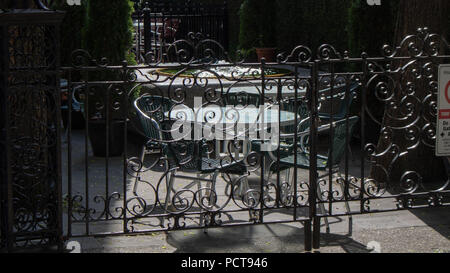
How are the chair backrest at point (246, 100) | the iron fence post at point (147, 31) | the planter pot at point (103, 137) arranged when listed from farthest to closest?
the iron fence post at point (147, 31)
the planter pot at point (103, 137)
the chair backrest at point (246, 100)

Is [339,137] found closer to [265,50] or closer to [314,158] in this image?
[314,158]

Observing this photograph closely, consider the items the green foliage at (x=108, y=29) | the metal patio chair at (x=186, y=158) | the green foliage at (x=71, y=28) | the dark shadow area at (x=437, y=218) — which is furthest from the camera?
the green foliage at (x=71, y=28)

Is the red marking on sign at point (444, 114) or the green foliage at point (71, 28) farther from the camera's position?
the green foliage at point (71, 28)

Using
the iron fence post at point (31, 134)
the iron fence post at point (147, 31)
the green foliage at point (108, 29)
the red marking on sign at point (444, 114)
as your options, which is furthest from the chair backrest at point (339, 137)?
the iron fence post at point (147, 31)

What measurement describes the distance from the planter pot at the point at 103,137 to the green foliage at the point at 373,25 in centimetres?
354

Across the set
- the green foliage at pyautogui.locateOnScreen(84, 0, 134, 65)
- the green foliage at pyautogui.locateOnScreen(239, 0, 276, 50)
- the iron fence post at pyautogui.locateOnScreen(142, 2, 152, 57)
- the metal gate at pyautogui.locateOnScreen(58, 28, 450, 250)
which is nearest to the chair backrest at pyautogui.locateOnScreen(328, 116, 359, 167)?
the metal gate at pyautogui.locateOnScreen(58, 28, 450, 250)

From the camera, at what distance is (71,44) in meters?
12.0

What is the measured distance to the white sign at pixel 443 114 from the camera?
5.83 metres

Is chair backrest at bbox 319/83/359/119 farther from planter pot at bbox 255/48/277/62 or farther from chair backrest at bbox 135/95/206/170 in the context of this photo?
planter pot at bbox 255/48/277/62

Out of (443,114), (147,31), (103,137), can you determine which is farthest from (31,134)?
(147,31)

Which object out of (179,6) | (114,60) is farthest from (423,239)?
(179,6)

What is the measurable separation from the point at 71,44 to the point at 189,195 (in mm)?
5443

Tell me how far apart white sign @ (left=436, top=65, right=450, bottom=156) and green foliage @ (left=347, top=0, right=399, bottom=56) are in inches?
168

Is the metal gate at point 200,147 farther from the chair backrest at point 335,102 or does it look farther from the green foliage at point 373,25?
the green foliage at point 373,25
